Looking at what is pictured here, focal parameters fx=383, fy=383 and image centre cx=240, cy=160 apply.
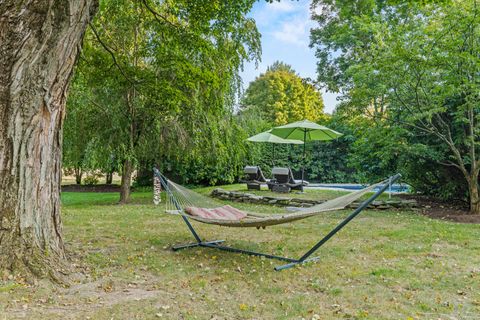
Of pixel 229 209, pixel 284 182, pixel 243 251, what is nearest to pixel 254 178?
pixel 284 182

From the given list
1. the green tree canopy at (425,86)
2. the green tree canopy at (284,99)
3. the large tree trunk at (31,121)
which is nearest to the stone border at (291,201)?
the green tree canopy at (425,86)

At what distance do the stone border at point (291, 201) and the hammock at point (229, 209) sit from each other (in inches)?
135

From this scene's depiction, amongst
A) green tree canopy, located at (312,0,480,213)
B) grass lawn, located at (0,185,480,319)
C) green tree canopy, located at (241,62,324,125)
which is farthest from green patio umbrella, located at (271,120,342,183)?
green tree canopy, located at (241,62,324,125)

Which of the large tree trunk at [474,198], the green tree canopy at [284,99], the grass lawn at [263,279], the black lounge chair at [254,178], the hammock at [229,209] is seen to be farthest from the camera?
the green tree canopy at [284,99]

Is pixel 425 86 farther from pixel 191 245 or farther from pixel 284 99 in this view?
pixel 284 99

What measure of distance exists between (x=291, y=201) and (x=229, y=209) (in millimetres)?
3747

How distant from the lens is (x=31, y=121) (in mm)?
2875

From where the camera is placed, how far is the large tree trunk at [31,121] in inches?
110

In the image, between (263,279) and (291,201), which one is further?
(291,201)

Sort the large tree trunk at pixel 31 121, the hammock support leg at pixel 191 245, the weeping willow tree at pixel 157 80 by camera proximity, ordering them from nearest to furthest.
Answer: the large tree trunk at pixel 31 121
the hammock support leg at pixel 191 245
the weeping willow tree at pixel 157 80

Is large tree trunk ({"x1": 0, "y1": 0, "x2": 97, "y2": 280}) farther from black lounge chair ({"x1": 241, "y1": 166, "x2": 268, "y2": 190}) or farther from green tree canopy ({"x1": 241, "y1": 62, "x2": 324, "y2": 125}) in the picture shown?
green tree canopy ({"x1": 241, "y1": 62, "x2": 324, "y2": 125})

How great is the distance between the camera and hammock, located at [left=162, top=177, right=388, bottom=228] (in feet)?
10.9

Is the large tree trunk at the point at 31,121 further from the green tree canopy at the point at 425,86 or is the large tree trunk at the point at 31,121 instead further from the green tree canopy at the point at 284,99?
the green tree canopy at the point at 284,99

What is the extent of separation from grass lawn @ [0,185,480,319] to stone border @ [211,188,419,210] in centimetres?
182
